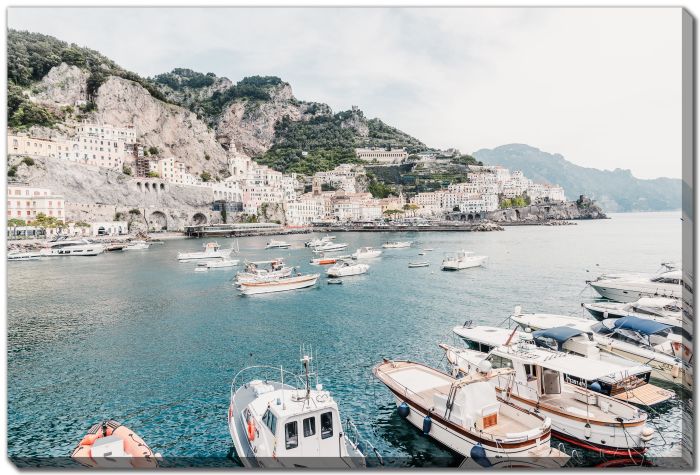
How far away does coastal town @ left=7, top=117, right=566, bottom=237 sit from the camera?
3925cm

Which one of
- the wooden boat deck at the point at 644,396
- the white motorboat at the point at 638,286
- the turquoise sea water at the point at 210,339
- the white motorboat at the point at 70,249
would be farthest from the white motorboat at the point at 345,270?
the white motorboat at the point at 70,249

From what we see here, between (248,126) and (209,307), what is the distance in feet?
291

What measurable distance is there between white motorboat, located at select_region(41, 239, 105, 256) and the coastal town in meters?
2.50

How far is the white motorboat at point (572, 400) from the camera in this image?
5.65 meters

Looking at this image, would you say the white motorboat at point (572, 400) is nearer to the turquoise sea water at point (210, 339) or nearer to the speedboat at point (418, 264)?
the turquoise sea water at point (210, 339)

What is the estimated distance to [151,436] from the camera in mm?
6395

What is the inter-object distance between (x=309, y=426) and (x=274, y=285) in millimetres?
14197

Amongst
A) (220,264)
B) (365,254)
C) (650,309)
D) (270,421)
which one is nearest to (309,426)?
(270,421)

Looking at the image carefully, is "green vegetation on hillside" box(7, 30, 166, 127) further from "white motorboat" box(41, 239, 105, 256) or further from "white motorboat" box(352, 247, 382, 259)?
"white motorboat" box(352, 247, 382, 259)

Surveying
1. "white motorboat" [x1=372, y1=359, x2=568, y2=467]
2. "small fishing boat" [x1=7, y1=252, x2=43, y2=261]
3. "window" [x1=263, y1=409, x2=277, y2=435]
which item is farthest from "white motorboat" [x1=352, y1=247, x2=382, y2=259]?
"window" [x1=263, y1=409, x2=277, y2=435]

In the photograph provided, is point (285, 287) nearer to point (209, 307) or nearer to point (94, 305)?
point (209, 307)

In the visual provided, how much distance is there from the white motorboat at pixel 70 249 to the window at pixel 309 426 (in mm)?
34712

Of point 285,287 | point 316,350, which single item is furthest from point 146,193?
point 316,350

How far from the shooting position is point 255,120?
98.6 metres
